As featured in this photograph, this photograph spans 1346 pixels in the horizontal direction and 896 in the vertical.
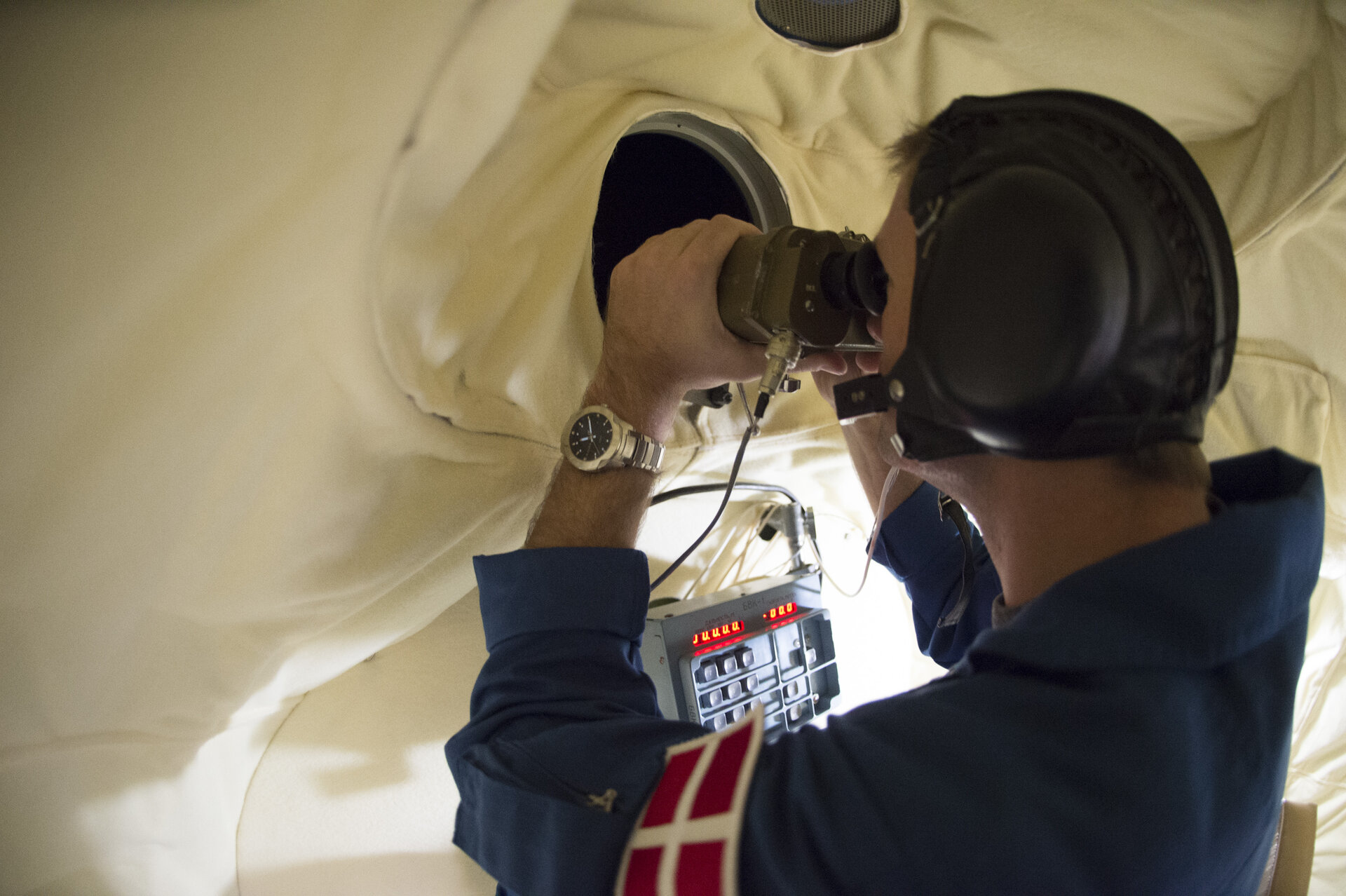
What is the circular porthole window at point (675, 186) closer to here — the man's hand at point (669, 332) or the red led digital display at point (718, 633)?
the man's hand at point (669, 332)

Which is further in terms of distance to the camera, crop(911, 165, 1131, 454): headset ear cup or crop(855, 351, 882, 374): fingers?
crop(855, 351, 882, 374): fingers

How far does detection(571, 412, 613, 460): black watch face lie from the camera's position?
65cm

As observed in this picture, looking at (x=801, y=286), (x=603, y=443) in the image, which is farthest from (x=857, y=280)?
(x=603, y=443)

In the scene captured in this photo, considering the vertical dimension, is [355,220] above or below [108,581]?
above

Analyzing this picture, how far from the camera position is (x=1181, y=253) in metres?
0.45

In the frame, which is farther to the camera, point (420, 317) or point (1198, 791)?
point (420, 317)

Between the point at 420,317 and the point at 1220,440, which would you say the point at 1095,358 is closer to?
Answer: the point at 420,317

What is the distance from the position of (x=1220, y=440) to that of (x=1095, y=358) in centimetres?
88

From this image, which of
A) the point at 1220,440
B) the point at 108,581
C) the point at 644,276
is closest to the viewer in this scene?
the point at 108,581

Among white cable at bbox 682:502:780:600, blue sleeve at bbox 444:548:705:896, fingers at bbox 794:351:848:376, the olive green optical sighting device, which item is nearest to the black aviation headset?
the olive green optical sighting device

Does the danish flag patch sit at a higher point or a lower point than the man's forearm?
lower

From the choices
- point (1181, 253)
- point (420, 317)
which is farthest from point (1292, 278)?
point (420, 317)

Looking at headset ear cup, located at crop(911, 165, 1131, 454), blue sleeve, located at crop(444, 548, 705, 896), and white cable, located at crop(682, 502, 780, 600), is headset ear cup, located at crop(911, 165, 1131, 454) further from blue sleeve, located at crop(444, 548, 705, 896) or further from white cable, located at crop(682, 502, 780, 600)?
white cable, located at crop(682, 502, 780, 600)

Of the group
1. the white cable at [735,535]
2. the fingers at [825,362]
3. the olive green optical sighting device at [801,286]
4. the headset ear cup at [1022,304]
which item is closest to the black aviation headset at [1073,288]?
the headset ear cup at [1022,304]
